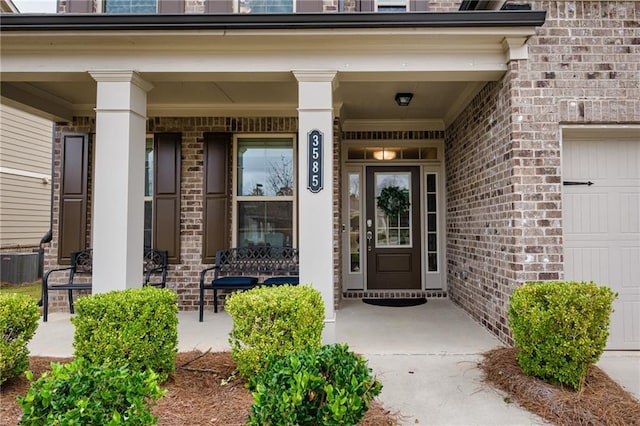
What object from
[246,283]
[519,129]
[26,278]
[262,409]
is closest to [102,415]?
[262,409]

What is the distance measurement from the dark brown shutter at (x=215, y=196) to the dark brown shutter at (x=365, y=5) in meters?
2.58

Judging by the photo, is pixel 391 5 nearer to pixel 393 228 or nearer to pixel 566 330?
pixel 393 228

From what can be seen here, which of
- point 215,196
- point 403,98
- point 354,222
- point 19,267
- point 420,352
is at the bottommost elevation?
point 420,352

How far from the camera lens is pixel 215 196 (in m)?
5.50

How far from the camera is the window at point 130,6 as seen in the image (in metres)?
5.13

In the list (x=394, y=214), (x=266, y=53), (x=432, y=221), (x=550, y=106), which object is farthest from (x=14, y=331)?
(x=432, y=221)

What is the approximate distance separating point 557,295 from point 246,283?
11.4 feet

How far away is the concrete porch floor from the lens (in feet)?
8.63

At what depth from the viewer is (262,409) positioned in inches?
68.1

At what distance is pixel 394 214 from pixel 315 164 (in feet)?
9.98

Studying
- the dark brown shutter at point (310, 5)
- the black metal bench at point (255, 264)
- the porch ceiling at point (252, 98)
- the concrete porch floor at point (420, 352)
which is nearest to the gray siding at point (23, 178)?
the porch ceiling at point (252, 98)

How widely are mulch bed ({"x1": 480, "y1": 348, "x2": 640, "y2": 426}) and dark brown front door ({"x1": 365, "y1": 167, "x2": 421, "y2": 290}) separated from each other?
3207 mm

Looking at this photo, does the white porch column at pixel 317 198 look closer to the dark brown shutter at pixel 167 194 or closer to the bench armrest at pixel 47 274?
the dark brown shutter at pixel 167 194

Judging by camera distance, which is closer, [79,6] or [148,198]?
[79,6]
